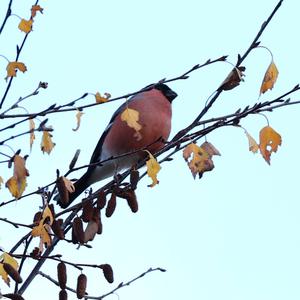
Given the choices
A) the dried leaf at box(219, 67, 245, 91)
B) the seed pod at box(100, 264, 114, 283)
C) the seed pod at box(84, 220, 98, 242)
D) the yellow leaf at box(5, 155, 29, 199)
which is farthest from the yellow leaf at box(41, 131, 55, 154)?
the dried leaf at box(219, 67, 245, 91)

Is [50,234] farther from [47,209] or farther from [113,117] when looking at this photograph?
[113,117]

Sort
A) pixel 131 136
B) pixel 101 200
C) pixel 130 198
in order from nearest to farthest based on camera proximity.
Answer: pixel 101 200 → pixel 130 198 → pixel 131 136

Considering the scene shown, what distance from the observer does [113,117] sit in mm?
4559

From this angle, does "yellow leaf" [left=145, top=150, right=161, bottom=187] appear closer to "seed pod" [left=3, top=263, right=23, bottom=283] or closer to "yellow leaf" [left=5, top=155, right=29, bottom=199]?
"yellow leaf" [left=5, top=155, right=29, bottom=199]

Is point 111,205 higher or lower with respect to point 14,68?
lower

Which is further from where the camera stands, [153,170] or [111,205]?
[111,205]

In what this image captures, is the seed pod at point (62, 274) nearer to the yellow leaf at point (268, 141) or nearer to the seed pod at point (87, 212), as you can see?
the seed pod at point (87, 212)

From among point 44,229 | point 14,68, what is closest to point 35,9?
point 14,68

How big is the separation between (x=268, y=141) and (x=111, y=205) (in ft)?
1.84

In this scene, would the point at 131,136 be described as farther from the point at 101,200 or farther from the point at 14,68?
the point at 14,68

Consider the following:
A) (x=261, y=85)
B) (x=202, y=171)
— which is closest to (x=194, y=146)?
(x=202, y=171)

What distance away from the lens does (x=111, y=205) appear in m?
2.41

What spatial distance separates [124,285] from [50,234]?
0.44 m

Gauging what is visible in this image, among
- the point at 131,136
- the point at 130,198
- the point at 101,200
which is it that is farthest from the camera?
the point at 131,136
